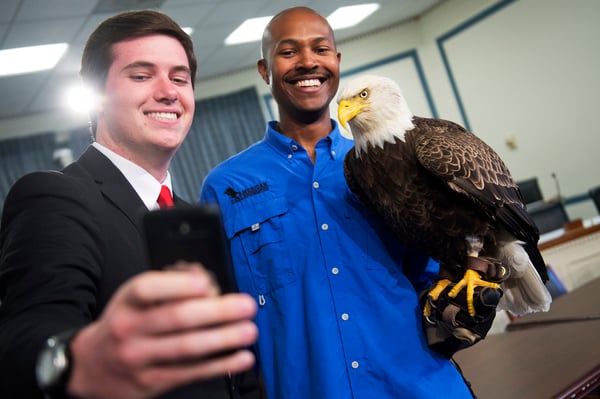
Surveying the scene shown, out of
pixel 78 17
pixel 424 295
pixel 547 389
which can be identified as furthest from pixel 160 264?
pixel 78 17

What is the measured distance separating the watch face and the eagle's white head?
113cm

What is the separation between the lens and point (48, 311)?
62 cm

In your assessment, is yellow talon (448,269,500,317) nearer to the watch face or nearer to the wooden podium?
the wooden podium

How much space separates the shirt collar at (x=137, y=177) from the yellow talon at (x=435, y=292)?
2.43ft

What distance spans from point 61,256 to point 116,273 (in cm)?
16

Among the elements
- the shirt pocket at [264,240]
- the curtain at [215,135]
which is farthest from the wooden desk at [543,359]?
the curtain at [215,135]

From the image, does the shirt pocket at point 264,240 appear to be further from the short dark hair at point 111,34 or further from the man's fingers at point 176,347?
the man's fingers at point 176,347

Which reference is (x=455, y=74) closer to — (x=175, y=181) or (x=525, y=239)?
(x=175, y=181)

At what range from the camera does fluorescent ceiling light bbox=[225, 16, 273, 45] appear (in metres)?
6.89

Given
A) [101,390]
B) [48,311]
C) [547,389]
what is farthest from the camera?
[547,389]

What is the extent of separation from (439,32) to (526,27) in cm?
163

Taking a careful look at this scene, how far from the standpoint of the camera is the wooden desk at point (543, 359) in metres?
1.82

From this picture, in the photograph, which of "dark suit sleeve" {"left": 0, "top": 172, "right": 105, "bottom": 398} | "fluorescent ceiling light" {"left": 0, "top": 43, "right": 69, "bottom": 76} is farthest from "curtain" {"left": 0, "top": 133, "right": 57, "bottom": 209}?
"dark suit sleeve" {"left": 0, "top": 172, "right": 105, "bottom": 398}

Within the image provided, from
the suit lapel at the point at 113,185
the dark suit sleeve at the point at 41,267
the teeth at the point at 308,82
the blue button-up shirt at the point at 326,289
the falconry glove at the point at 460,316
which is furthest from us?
the teeth at the point at 308,82
